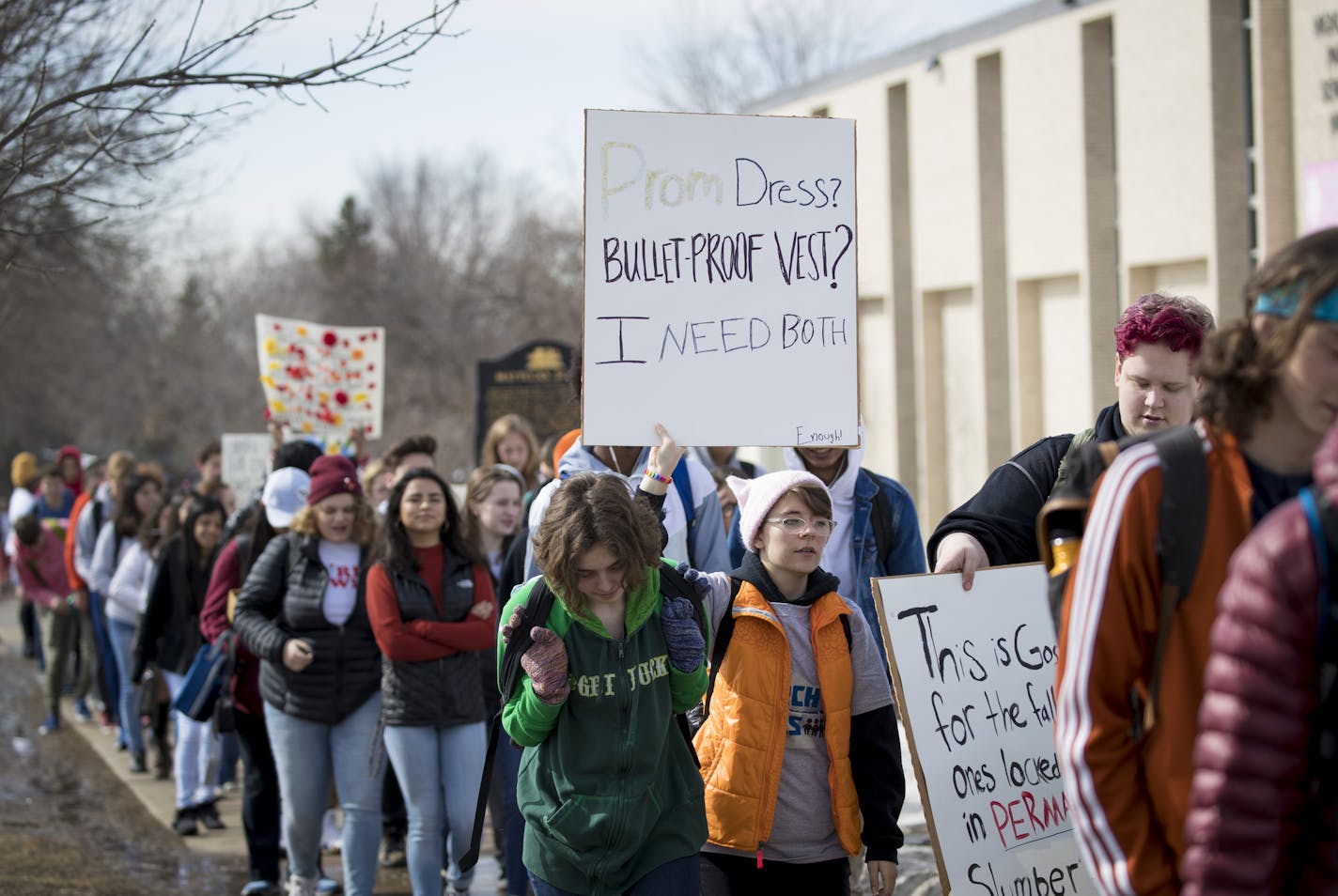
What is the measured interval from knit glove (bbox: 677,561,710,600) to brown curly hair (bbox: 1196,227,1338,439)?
7.06ft

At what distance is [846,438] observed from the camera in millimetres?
4918

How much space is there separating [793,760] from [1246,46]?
14.2 metres

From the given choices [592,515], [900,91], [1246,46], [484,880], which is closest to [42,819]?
[484,880]

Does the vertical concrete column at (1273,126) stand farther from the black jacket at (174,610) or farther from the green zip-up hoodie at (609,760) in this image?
the green zip-up hoodie at (609,760)

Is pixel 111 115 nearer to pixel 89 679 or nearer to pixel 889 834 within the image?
pixel 889 834

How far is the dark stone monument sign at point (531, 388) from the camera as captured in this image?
17.0 m

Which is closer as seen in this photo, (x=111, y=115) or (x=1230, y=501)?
(x=1230, y=501)

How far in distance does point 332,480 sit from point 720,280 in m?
2.58

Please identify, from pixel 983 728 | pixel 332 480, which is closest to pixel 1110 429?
pixel 983 728

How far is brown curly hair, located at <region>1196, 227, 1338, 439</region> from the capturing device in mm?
2367

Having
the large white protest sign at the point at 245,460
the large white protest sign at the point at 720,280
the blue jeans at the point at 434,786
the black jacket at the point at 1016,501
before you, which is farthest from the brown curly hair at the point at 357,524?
the large white protest sign at the point at 245,460

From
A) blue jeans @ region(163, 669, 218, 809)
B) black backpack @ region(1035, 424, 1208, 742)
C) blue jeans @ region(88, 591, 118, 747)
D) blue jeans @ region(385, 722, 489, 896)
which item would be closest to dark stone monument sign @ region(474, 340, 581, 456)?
blue jeans @ region(88, 591, 118, 747)

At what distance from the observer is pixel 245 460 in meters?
14.8

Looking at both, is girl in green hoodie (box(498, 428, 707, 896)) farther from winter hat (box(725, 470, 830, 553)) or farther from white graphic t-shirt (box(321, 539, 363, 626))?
white graphic t-shirt (box(321, 539, 363, 626))
